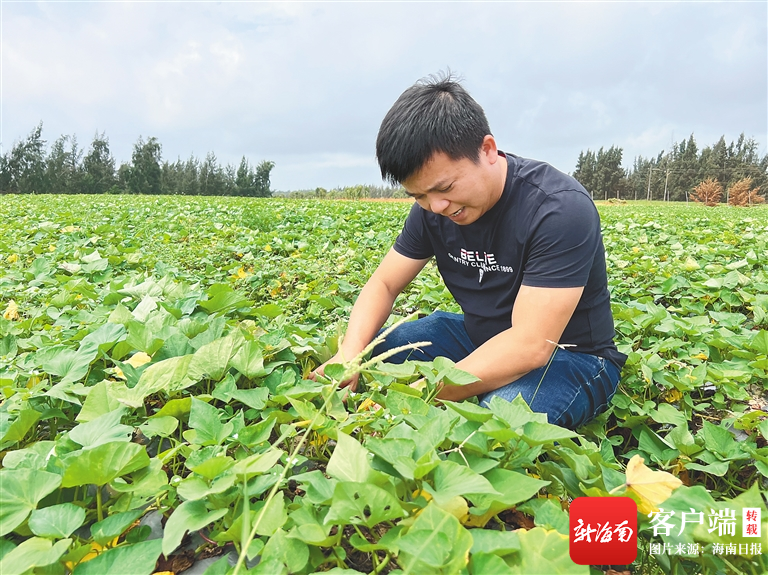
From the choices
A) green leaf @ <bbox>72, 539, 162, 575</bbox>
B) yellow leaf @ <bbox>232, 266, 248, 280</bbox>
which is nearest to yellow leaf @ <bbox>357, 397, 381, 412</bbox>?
green leaf @ <bbox>72, 539, 162, 575</bbox>

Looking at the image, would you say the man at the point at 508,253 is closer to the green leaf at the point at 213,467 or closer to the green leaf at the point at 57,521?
the green leaf at the point at 213,467

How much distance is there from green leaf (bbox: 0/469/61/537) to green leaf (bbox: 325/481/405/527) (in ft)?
1.71

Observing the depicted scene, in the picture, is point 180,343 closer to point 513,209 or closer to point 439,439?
point 439,439

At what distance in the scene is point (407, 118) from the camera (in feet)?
5.79

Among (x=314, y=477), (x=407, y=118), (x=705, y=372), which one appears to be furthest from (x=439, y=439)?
(x=705, y=372)

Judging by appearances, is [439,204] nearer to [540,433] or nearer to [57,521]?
[540,433]

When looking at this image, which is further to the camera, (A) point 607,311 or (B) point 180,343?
(A) point 607,311

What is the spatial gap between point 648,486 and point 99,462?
1076 mm

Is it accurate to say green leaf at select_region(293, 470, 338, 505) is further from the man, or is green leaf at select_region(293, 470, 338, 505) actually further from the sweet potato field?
the man

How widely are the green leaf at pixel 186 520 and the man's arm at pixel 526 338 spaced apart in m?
0.93

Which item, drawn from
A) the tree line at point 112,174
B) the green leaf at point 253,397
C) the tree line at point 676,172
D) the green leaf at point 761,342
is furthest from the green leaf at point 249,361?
the tree line at point 676,172

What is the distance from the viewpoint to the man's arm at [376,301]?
219 centimetres

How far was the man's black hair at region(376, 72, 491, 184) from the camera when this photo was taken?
1724mm

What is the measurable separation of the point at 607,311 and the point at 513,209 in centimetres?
57
